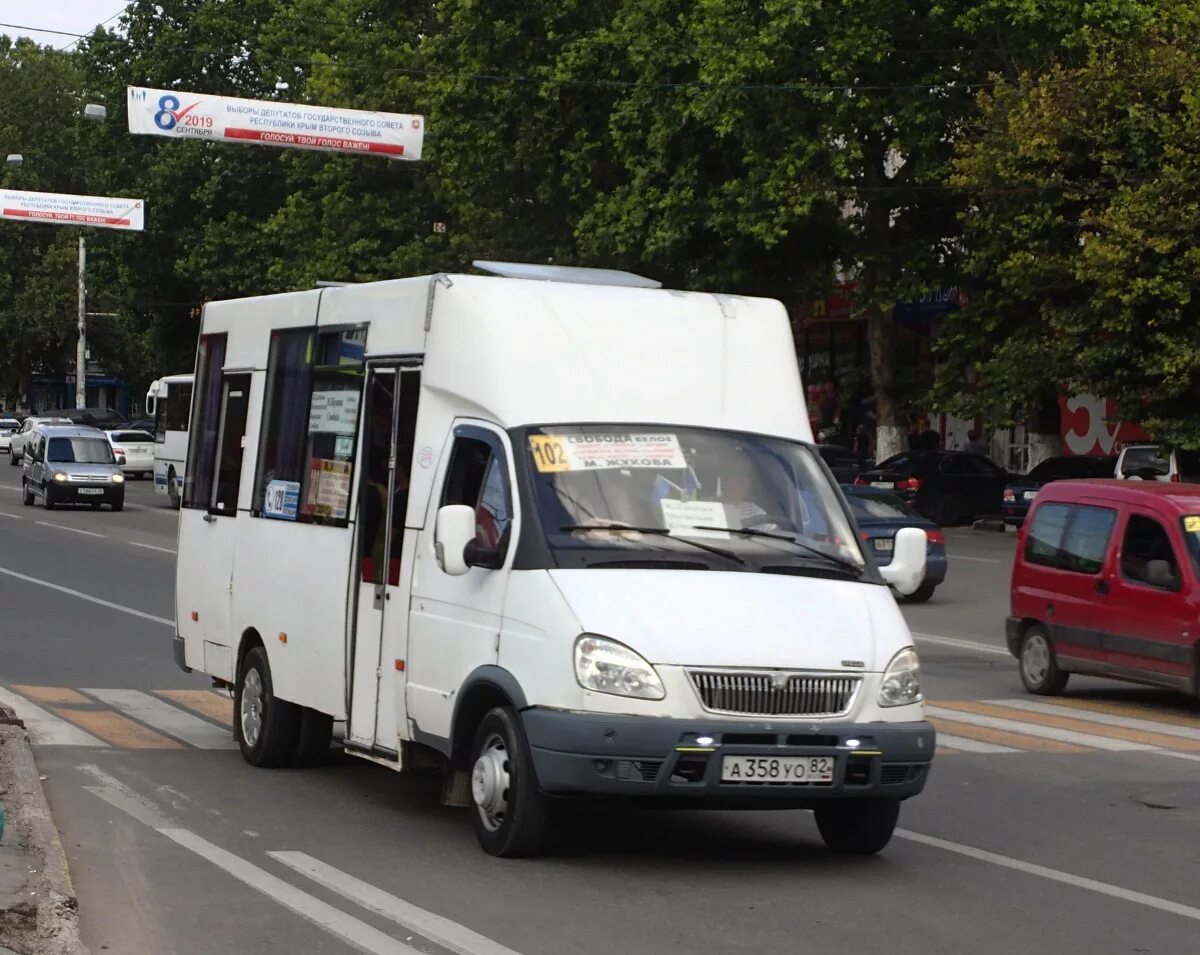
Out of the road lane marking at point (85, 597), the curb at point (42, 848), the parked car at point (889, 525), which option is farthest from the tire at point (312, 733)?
the parked car at point (889, 525)

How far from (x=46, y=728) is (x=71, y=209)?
40.9 metres

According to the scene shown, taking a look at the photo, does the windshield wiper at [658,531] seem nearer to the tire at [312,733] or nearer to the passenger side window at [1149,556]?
the tire at [312,733]

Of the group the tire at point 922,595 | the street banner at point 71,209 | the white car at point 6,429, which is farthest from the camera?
the white car at point 6,429

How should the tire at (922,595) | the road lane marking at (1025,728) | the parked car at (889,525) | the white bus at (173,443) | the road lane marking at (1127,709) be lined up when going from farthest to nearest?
the white bus at (173,443)
the tire at (922,595)
the parked car at (889,525)
the road lane marking at (1127,709)
the road lane marking at (1025,728)

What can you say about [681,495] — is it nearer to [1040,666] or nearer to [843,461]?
[1040,666]

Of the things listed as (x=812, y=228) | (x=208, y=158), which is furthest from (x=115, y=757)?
(x=208, y=158)

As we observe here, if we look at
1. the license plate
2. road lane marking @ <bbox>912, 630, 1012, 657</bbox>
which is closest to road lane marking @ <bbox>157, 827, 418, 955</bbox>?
the license plate

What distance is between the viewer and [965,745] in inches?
526

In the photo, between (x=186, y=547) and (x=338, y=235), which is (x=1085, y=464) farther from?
(x=186, y=547)

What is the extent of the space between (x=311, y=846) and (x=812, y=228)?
3427 cm

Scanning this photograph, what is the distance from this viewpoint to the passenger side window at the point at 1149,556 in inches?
614

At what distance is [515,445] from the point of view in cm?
909

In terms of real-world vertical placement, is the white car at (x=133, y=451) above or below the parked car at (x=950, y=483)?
below

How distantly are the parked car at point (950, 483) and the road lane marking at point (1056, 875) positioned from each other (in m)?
31.4
